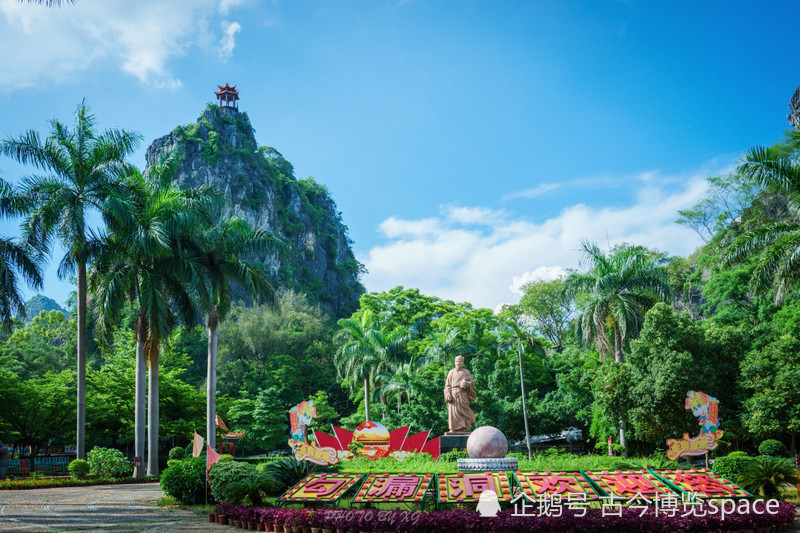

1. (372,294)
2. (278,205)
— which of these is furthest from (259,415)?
(278,205)

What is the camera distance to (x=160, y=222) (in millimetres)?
20938

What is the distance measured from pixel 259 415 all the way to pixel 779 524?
30.0 m

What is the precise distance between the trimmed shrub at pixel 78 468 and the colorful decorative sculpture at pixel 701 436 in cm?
1696

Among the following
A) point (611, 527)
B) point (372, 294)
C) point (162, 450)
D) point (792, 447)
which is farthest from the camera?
point (372, 294)

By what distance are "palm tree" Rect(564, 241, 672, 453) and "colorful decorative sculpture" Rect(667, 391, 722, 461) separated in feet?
31.3

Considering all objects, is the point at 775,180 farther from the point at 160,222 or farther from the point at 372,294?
the point at 372,294

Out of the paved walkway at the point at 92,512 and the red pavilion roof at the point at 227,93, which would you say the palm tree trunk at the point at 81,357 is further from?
the red pavilion roof at the point at 227,93

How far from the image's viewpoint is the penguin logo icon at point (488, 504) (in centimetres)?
945

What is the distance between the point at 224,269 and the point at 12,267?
7.29 meters

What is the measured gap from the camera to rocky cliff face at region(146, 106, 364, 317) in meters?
65.5

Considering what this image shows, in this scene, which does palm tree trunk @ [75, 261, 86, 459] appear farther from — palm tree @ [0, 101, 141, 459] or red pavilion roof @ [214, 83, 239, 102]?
red pavilion roof @ [214, 83, 239, 102]

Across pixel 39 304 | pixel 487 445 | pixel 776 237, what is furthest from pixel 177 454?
pixel 39 304

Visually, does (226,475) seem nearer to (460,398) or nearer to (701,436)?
(460,398)

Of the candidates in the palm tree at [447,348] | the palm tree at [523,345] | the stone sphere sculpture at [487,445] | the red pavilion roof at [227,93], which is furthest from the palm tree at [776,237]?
the red pavilion roof at [227,93]
